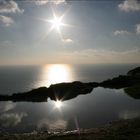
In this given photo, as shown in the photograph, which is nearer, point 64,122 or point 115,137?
point 115,137

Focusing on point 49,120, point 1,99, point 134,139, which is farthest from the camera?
point 1,99

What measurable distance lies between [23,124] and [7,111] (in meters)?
20.2

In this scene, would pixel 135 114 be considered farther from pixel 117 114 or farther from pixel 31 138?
pixel 31 138

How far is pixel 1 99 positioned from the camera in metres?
97.0

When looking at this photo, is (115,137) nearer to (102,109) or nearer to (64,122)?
(64,122)

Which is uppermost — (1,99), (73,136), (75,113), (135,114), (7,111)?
(1,99)

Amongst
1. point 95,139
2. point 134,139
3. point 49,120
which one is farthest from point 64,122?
point 134,139

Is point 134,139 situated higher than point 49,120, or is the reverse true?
point 49,120

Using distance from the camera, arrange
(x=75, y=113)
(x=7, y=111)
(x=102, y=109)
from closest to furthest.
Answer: (x=75, y=113), (x=102, y=109), (x=7, y=111)

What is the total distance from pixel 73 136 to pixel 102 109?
29836mm

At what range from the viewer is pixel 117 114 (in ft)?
190

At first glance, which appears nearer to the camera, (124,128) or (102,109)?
(124,128)

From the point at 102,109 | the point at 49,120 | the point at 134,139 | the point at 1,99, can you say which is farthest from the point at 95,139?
the point at 1,99

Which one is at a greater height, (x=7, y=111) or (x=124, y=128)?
(x=7, y=111)
